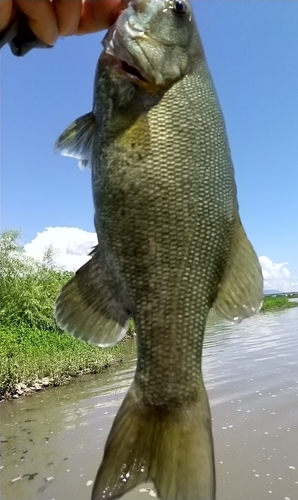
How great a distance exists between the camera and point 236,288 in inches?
66.1

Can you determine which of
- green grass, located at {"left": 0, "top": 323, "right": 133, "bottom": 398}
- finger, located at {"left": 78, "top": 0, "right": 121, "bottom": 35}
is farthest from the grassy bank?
finger, located at {"left": 78, "top": 0, "right": 121, "bottom": 35}

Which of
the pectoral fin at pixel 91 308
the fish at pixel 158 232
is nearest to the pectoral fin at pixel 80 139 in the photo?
the fish at pixel 158 232

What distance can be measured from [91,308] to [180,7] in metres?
1.19

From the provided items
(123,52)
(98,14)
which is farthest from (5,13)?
(123,52)

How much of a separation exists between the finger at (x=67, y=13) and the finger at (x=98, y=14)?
35 mm

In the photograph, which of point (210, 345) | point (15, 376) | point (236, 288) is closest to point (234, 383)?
point (15, 376)

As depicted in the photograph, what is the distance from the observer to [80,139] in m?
1.72

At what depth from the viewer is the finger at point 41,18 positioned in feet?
6.17

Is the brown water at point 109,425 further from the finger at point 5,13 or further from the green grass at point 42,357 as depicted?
the finger at point 5,13

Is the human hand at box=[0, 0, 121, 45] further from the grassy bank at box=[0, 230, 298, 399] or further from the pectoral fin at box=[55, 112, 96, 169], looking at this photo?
the grassy bank at box=[0, 230, 298, 399]

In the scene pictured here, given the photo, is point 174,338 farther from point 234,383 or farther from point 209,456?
point 234,383

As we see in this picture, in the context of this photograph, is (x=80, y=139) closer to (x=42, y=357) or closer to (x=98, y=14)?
(x=98, y=14)

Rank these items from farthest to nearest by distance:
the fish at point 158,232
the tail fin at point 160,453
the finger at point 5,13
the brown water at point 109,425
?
the brown water at point 109,425 → the finger at point 5,13 → the fish at point 158,232 → the tail fin at point 160,453

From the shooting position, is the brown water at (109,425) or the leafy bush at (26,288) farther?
the leafy bush at (26,288)
